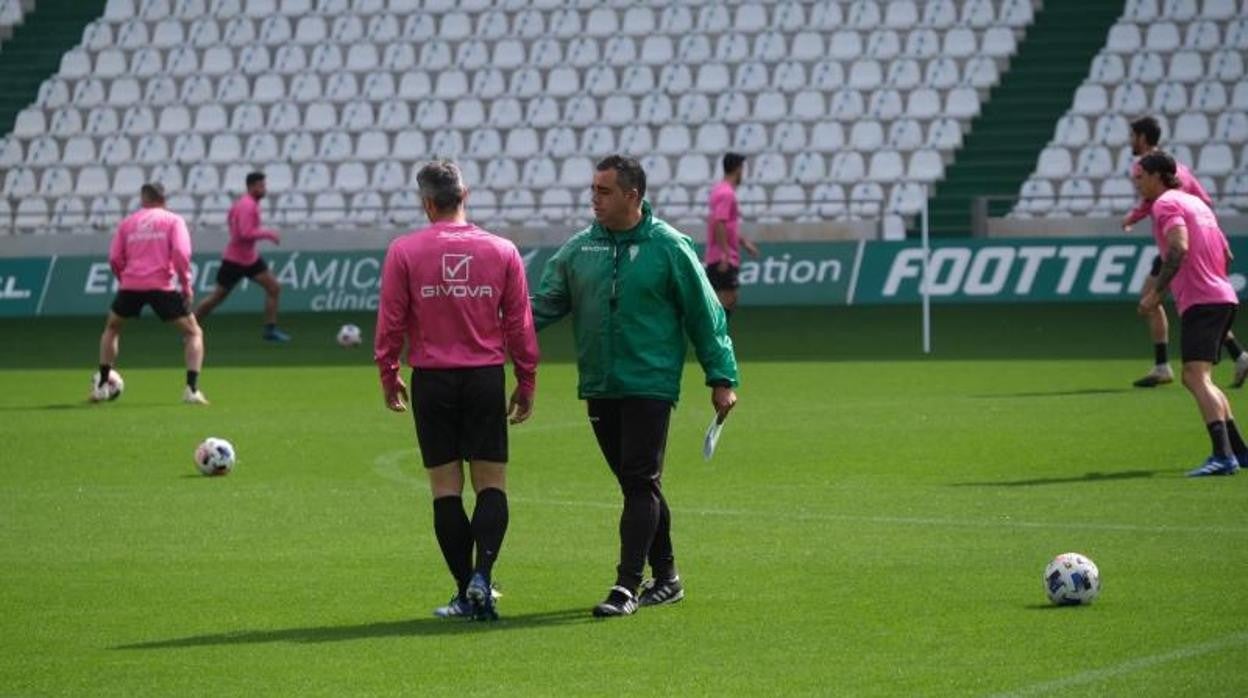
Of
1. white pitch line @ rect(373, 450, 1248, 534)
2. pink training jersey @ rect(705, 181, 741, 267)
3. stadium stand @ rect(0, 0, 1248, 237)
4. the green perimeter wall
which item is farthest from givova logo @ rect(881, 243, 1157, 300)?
white pitch line @ rect(373, 450, 1248, 534)

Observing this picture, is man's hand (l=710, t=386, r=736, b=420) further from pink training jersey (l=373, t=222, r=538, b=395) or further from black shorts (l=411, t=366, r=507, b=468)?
black shorts (l=411, t=366, r=507, b=468)

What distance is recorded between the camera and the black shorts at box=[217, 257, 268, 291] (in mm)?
31531

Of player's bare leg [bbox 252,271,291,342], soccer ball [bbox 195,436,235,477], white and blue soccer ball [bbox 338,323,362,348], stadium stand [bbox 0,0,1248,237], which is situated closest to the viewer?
soccer ball [bbox 195,436,235,477]

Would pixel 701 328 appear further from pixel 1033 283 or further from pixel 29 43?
pixel 29 43

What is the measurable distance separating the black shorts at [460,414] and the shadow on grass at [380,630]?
0.69 metres

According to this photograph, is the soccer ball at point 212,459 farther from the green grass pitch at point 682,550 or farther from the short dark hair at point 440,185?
the short dark hair at point 440,185

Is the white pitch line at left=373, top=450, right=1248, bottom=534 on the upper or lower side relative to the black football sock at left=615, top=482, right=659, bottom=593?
lower

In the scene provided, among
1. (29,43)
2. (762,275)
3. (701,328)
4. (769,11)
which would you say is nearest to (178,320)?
(701,328)

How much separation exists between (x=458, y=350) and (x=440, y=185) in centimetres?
70

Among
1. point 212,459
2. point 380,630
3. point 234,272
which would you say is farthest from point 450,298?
point 234,272

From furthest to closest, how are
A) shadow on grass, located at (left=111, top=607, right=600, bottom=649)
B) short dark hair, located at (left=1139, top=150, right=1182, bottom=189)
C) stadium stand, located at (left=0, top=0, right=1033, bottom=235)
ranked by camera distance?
stadium stand, located at (left=0, top=0, right=1033, bottom=235) → short dark hair, located at (left=1139, top=150, right=1182, bottom=189) → shadow on grass, located at (left=111, top=607, right=600, bottom=649)

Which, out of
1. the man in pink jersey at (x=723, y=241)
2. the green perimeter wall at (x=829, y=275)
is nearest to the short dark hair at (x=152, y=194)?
the man in pink jersey at (x=723, y=241)

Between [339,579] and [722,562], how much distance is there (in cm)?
187

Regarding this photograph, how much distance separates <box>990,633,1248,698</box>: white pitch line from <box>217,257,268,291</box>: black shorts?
23604 mm
